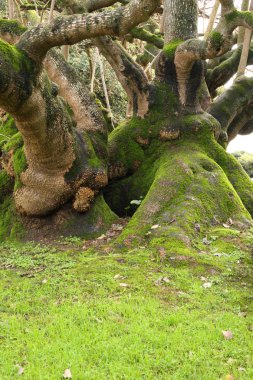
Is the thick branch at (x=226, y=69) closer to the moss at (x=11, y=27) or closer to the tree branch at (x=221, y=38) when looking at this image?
the tree branch at (x=221, y=38)

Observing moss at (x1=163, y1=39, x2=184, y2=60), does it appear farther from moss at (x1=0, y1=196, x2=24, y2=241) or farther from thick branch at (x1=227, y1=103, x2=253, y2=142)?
moss at (x1=0, y1=196, x2=24, y2=241)

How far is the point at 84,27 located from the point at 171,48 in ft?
11.5

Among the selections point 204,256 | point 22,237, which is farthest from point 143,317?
point 22,237

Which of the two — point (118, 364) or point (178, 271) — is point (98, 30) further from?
point (118, 364)

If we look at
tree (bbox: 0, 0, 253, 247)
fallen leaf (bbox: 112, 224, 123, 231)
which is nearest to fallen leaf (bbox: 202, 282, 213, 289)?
tree (bbox: 0, 0, 253, 247)

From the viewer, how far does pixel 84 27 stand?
4930 mm

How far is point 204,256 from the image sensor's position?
5344 millimetres

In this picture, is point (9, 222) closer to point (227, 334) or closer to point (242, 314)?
point (242, 314)

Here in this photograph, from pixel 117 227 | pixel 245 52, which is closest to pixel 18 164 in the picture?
pixel 117 227

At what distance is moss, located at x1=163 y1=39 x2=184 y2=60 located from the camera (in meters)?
8.00

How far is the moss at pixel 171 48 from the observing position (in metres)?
8.00

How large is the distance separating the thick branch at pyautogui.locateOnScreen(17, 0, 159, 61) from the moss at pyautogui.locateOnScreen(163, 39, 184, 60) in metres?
3.35

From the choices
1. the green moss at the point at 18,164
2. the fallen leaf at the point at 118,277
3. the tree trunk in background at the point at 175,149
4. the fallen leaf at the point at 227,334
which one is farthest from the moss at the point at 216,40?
the fallen leaf at the point at 227,334

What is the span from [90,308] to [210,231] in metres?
2.93
